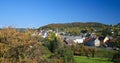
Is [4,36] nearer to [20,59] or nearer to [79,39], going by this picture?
[20,59]

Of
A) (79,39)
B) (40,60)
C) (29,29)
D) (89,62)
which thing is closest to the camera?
(40,60)

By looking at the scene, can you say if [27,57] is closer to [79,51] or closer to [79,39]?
[79,51]

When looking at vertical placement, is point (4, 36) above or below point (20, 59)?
above

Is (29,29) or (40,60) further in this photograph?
(29,29)

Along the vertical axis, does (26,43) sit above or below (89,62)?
above

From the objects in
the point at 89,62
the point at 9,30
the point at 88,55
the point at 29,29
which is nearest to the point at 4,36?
the point at 9,30

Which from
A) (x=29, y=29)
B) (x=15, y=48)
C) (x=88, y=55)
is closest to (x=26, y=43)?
(x=15, y=48)

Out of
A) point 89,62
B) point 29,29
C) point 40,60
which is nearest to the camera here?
point 40,60

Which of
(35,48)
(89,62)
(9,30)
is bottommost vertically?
(89,62)

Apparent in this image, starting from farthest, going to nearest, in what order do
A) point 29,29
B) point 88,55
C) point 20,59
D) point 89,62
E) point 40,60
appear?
point 88,55, point 89,62, point 29,29, point 40,60, point 20,59
